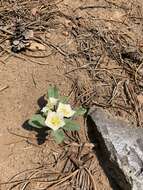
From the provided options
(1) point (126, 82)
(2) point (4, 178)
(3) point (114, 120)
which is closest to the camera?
(2) point (4, 178)

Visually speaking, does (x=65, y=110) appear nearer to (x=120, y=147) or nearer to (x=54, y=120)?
(x=54, y=120)

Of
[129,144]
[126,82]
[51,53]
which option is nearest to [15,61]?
[51,53]

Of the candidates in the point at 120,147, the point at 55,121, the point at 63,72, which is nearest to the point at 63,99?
the point at 55,121

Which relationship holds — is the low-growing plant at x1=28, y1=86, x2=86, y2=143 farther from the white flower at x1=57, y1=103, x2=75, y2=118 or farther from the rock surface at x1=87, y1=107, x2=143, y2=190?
the rock surface at x1=87, y1=107, x2=143, y2=190

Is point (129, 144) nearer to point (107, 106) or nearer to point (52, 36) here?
point (107, 106)

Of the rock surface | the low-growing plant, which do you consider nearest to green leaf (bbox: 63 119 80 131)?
the low-growing plant

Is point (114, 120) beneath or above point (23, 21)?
beneath

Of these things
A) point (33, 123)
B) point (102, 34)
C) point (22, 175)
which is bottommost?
point (22, 175)
